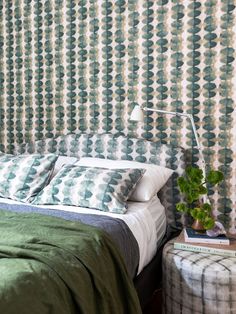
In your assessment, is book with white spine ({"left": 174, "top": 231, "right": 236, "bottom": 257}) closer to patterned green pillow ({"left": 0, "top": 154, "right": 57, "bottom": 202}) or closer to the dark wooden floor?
the dark wooden floor

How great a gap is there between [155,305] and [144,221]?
2.06 ft

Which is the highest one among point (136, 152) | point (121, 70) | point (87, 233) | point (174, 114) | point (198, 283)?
point (121, 70)

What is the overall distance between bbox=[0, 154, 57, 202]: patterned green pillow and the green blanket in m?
0.56

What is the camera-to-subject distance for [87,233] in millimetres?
1615

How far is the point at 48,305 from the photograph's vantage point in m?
1.15

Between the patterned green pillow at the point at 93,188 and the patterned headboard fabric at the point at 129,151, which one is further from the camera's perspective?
the patterned headboard fabric at the point at 129,151

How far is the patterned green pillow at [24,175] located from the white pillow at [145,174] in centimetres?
27

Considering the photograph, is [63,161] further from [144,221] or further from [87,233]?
[87,233]

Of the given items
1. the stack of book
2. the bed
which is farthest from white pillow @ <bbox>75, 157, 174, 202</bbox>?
the stack of book

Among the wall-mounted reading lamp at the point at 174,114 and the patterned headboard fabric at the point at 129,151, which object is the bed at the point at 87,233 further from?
the wall-mounted reading lamp at the point at 174,114

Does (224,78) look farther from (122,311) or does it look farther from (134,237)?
(122,311)

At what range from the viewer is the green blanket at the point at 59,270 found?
1138 millimetres

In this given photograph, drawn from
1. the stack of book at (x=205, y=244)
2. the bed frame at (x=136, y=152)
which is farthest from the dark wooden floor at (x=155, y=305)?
the stack of book at (x=205, y=244)

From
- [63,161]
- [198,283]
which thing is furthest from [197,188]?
[63,161]
